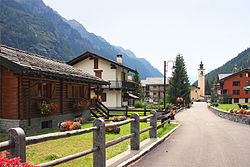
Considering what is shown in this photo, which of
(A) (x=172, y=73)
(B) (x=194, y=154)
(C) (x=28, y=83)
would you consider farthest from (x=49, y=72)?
(A) (x=172, y=73)

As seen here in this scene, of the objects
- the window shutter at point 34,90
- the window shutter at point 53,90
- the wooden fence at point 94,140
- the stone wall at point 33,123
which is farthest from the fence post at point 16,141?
→ the window shutter at point 53,90

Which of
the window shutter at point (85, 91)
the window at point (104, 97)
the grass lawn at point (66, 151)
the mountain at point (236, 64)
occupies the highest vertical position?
the mountain at point (236, 64)

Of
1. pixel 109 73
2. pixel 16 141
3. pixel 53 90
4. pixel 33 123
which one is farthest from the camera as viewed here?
pixel 109 73

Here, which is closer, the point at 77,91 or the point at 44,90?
the point at 44,90

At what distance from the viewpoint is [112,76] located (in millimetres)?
35625

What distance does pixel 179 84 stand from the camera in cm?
5134

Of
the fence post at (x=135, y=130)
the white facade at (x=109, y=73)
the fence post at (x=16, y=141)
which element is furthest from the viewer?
the white facade at (x=109, y=73)

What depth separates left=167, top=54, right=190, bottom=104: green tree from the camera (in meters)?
50.5

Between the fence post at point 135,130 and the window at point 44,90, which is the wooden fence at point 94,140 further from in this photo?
the window at point 44,90

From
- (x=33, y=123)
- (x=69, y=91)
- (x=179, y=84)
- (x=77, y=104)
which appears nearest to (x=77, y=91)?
(x=69, y=91)

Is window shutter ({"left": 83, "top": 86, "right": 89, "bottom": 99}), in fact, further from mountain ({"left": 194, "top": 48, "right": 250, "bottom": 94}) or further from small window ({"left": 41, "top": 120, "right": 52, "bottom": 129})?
mountain ({"left": 194, "top": 48, "right": 250, "bottom": 94})

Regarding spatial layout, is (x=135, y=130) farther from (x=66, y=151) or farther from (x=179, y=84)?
(x=179, y=84)

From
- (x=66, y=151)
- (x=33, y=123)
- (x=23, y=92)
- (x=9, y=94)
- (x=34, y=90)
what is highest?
(x=34, y=90)

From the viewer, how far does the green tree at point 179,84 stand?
50.5 m
